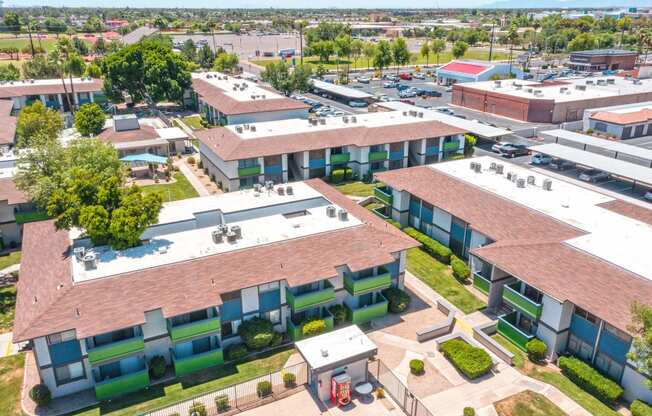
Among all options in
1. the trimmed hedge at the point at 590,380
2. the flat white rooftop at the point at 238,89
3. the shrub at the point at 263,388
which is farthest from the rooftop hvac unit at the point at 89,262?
the flat white rooftop at the point at 238,89

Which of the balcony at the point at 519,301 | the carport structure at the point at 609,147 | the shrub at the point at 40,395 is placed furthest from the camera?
the carport structure at the point at 609,147

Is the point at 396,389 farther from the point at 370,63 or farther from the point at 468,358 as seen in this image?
the point at 370,63

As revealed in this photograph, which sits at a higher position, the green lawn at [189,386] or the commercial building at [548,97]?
the commercial building at [548,97]

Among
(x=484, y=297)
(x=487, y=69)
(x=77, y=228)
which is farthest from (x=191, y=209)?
(x=487, y=69)

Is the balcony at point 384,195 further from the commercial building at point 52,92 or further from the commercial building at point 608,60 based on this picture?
the commercial building at point 608,60

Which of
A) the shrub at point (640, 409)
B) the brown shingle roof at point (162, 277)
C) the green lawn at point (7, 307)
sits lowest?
the green lawn at point (7, 307)

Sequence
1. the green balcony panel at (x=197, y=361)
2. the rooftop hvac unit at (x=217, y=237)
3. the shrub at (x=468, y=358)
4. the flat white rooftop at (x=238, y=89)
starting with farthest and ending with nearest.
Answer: the flat white rooftop at (x=238, y=89) → the rooftop hvac unit at (x=217, y=237) → the green balcony panel at (x=197, y=361) → the shrub at (x=468, y=358)

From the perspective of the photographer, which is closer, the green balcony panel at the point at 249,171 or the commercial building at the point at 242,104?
the green balcony panel at the point at 249,171
